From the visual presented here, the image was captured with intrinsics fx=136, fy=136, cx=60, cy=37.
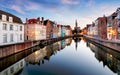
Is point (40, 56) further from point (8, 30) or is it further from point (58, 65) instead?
point (8, 30)

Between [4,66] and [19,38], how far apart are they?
1782 centimetres

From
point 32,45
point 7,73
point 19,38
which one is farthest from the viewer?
point 32,45

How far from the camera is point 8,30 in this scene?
30750 millimetres

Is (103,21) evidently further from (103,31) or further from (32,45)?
(32,45)

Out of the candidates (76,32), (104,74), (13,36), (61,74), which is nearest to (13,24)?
(13,36)

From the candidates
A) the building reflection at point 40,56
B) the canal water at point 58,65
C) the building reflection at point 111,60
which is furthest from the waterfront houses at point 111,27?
the building reflection at point 40,56

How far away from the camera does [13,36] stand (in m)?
32.9

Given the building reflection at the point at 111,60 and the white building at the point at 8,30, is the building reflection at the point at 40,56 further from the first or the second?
the building reflection at the point at 111,60

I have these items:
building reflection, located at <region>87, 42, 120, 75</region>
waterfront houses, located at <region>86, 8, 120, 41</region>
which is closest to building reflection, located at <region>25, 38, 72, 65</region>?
building reflection, located at <region>87, 42, 120, 75</region>

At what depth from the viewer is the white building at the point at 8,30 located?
93.6ft

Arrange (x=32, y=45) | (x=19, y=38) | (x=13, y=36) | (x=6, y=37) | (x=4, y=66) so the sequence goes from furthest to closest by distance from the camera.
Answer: (x=32, y=45) < (x=19, y=38) < (x=13, y=36) < (x=6, y=37) < (x=4, y=66)

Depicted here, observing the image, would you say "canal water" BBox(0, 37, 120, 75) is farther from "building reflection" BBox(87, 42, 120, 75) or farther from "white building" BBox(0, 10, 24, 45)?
Answer: "white building" BBox(0, 10, 24, 45)

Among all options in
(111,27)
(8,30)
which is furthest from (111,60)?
(111,27)

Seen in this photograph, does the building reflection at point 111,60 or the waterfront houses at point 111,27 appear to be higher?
the waterfront houses at point 111,27
